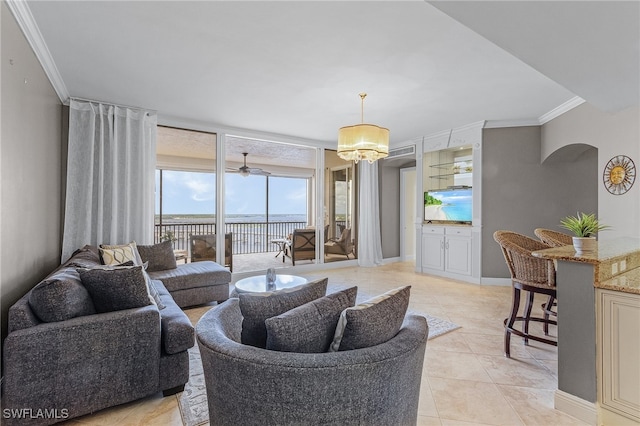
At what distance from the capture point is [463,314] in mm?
3432

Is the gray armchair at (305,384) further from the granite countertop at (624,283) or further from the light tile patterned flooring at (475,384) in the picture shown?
the granite countertop at (624,283)

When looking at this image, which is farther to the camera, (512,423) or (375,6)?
(375,6)

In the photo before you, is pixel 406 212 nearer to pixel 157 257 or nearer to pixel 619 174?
pixel 619 174

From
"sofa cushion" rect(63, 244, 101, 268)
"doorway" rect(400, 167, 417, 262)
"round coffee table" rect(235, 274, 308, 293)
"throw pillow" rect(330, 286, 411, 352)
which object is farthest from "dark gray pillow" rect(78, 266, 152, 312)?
"doorway" rect(400, 167, 417, 262)

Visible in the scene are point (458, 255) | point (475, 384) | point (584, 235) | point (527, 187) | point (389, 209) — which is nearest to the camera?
point (584, 235)

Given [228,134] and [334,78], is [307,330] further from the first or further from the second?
[228,134]

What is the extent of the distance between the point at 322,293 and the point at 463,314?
260 centimetres

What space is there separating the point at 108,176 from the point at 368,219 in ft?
15.0

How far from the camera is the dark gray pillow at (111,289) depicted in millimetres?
1854

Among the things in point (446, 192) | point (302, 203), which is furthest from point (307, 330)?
point (302, 203)

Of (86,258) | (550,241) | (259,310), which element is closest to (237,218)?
(86,258)

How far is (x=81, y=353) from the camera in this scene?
166cm

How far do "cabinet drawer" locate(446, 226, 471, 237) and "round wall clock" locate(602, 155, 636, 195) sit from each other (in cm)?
187

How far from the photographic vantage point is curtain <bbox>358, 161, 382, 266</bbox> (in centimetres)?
636
